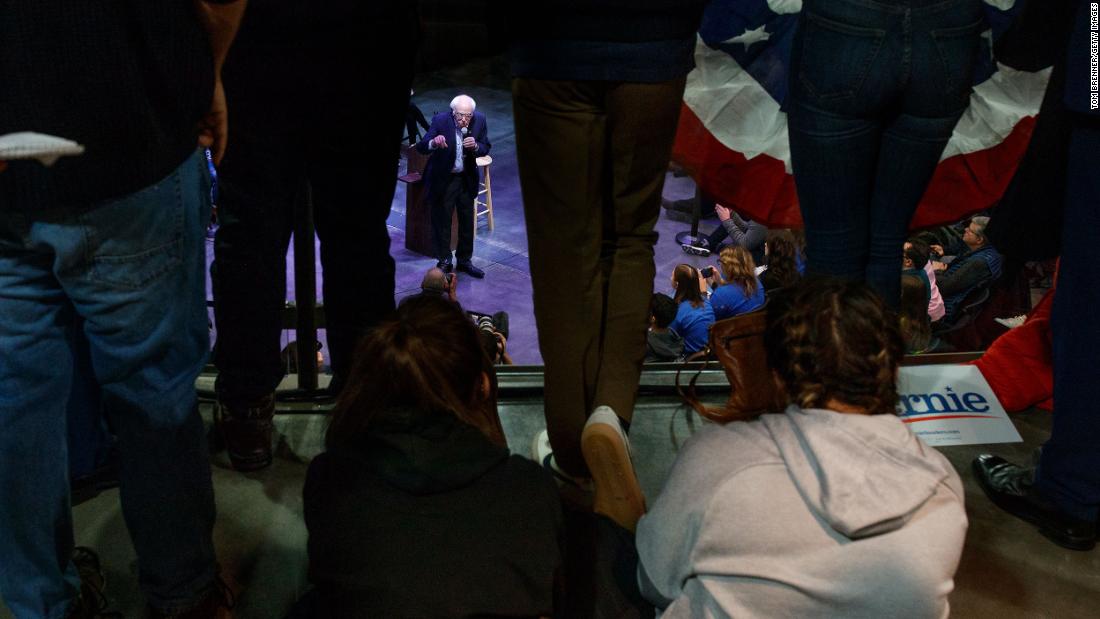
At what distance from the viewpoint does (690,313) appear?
558 centimetres

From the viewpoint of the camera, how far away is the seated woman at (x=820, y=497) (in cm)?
153

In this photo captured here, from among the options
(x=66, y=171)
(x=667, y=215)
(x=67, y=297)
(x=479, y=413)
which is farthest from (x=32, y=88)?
(x=667, y=215)

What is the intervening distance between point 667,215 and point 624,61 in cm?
906

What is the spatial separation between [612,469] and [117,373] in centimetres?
81

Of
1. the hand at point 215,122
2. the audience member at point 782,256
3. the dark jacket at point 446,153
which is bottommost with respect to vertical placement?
Result: the dark jacket at point 446,153

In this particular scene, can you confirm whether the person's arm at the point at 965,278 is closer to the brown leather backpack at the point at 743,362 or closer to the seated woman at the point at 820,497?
the brown leather backpack at the point at 743,362

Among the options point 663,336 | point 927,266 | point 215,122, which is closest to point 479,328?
point 215,122

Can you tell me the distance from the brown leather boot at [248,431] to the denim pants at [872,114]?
1162mm

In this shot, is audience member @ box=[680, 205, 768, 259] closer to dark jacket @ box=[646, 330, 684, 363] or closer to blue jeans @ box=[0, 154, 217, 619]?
dark jacket @ box=[646, 330, 684, 363]

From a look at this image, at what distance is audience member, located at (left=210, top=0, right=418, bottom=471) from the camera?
202cm

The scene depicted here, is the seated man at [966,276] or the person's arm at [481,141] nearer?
the seated man at [966,276]

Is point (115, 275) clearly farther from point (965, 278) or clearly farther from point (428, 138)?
point (428, 138)

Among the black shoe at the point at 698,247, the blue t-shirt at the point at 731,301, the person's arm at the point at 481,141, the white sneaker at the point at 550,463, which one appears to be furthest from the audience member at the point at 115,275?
the black shoe at the point at 698,247

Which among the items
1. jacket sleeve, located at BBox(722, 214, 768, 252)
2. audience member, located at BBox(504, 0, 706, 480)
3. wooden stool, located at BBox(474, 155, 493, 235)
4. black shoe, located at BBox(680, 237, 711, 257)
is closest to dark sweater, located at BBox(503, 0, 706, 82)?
audience member, located at BBox(504, 0, 706, 480)
